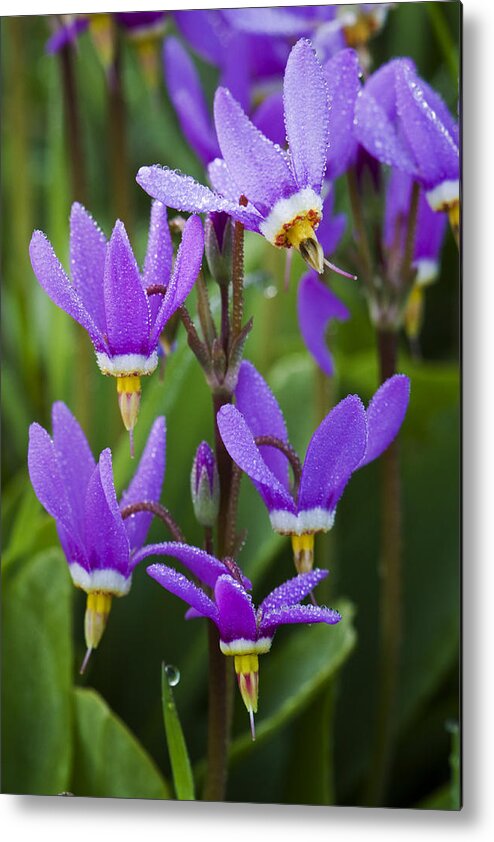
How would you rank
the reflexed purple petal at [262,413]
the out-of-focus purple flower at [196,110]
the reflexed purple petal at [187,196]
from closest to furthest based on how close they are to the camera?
1. the reflexed purple petal at [187,196]
2. the reflexed purple petal at [262,413]
3. the out-of-focus purple flower at [196,110]

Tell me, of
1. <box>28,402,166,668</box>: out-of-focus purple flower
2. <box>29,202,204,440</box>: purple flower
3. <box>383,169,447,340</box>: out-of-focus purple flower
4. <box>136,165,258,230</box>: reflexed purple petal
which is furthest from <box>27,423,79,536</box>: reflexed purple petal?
<box>383,169,447,340</box>: out-of-focus purple flower

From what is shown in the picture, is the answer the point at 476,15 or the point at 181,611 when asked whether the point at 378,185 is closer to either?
the point at 476,15

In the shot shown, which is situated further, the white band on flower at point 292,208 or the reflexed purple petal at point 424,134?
the reflexed purple petal at point 424,134

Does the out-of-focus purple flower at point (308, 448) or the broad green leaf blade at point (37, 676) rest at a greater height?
the out-of-focus purple flower at point (308, 448)

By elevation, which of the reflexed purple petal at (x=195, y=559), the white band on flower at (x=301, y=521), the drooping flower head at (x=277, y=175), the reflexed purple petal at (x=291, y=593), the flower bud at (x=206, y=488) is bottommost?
the reflexed purple petal at (x=291, y=593)

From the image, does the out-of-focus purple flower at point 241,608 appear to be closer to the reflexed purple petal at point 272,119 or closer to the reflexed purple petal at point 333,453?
the reflexed purple petal at point 333,453

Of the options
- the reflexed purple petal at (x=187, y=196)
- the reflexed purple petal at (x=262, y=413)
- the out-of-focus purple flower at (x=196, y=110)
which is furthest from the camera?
the out-of-focus purple flower at (x=196, y=110)

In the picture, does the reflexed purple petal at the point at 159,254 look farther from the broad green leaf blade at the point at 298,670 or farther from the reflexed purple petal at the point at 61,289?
the broad green leaf blade at the point at 298,670

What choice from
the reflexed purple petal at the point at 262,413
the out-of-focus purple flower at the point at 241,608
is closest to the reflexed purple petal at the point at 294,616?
the out-of-focus purple flower at the point at 241,608

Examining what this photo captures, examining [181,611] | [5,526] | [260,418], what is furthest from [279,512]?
[5,526]
